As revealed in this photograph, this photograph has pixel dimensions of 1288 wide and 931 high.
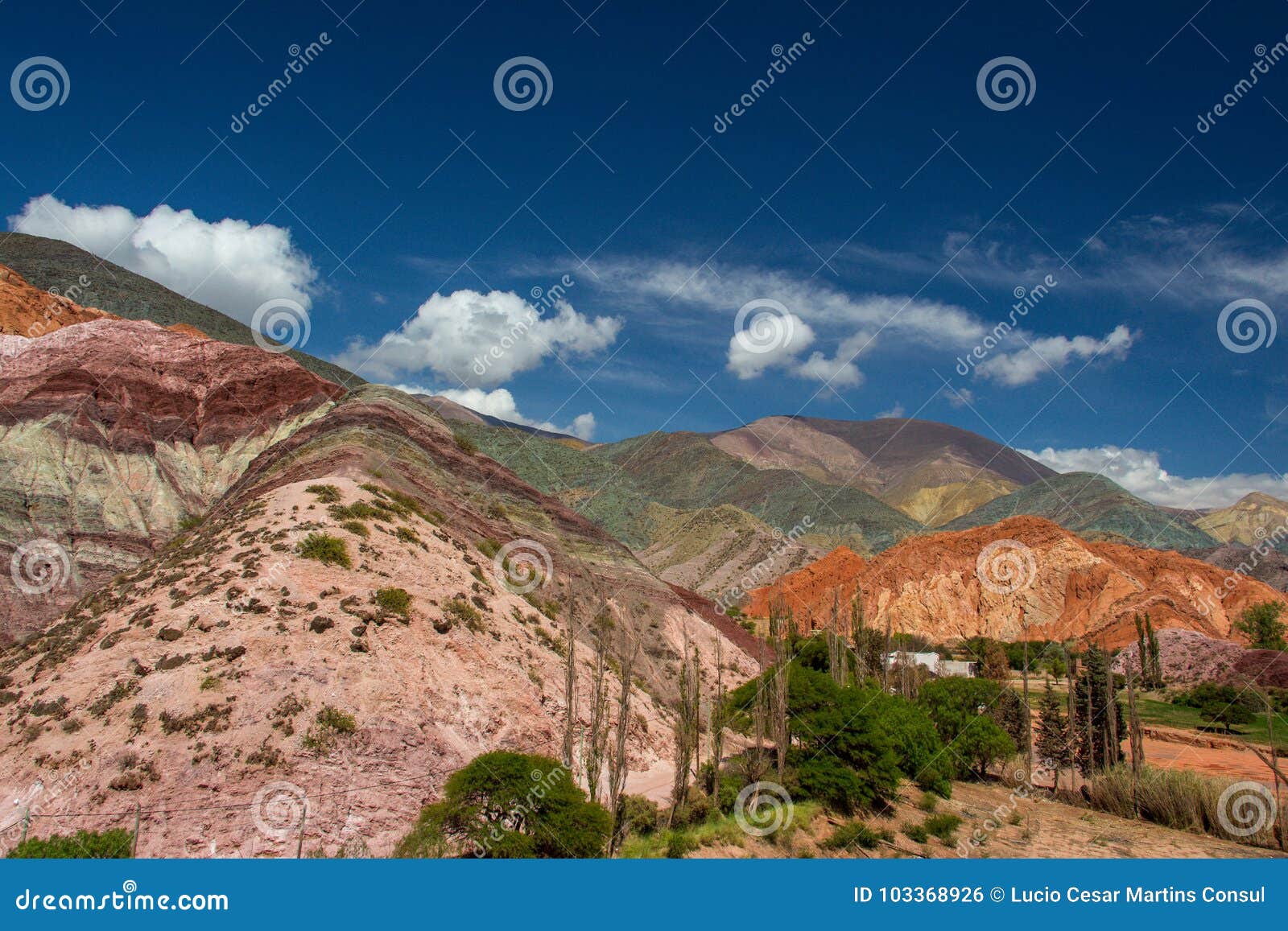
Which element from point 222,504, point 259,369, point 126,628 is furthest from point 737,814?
point 259,369

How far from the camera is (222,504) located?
126 ft


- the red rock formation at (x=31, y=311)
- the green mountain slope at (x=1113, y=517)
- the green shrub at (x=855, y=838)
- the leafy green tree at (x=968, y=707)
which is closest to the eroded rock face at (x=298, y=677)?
the green shrub at (x=855, y=838)

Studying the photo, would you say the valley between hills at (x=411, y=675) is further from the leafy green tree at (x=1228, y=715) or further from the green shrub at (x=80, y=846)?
the green shrub at (x=80, y=846)

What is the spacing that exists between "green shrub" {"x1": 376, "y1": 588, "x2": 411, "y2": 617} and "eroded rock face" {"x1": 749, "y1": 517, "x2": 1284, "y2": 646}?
5657 cm

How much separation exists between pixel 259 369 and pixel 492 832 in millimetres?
52515

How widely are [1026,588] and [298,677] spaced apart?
86.6 m

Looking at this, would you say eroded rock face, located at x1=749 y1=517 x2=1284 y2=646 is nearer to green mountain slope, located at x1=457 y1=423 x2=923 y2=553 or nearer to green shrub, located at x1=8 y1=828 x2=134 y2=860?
green mountain slope, located at x1=457 y1=423 x2=923 y2=553

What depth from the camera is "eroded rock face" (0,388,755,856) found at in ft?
57.1

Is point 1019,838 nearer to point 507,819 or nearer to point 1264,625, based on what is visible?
point 507,819

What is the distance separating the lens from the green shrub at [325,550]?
1023 inches

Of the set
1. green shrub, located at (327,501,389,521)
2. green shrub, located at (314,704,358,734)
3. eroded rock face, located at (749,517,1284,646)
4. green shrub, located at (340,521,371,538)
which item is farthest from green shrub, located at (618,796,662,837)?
eroded rock face, located at (749,517,1284,646)

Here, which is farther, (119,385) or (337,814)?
(119,385)

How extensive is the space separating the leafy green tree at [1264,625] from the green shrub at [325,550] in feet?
255

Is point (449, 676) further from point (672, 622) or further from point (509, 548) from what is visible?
point (672, 622)
